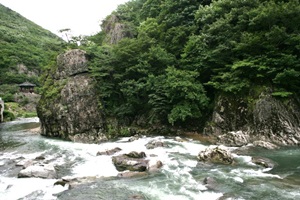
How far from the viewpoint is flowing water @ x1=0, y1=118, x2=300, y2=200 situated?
9.98 m

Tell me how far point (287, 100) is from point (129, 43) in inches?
622

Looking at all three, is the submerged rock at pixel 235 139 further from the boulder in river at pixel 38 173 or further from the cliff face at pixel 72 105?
the boulder in river at pixel 38 173

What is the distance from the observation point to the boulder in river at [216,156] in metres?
13.8

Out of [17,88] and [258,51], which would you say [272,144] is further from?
[17,88]

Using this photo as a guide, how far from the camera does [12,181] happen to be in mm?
12016

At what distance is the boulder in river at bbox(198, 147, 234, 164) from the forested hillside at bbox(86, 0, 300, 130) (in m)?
5.90

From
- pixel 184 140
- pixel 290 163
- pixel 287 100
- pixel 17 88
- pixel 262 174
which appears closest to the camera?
pixel 262 174

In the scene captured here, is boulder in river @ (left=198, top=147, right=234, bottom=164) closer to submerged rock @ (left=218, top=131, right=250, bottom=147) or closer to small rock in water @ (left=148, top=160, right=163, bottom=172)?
small rock in water @ (left=148, top=160, right=163, bottom=172)

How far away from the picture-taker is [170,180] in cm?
1165

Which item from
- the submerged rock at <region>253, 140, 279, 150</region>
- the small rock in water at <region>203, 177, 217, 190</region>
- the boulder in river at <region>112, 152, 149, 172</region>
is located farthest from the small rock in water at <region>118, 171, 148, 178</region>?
the submerged rock at <region>253, 140, 279, 150</region>

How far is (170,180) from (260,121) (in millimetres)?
10275

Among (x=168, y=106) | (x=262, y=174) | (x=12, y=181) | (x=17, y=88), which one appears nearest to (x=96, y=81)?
(x=168, y=106)

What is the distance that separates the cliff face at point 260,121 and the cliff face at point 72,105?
1176 centimetres

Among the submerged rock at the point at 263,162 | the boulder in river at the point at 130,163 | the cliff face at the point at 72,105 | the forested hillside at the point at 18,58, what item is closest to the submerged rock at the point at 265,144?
the submerged rock at the point at 263,162
